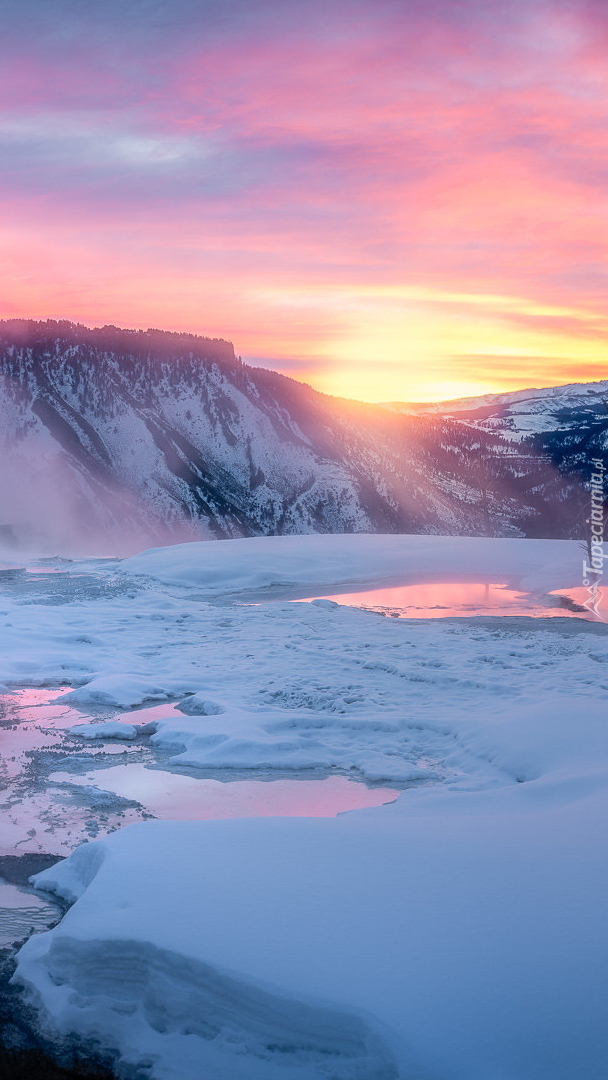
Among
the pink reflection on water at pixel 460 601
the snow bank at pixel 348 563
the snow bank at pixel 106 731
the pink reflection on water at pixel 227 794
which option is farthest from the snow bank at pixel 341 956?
the snow bank at pixel 348 563

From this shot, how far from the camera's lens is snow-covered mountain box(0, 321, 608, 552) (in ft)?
270

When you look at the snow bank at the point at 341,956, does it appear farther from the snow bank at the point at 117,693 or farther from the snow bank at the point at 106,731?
the snow bank at the point at 117,693

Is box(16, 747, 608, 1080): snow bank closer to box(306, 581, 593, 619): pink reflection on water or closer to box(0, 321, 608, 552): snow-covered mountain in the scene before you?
box(306, 581, 593, 619): pink reflection on water

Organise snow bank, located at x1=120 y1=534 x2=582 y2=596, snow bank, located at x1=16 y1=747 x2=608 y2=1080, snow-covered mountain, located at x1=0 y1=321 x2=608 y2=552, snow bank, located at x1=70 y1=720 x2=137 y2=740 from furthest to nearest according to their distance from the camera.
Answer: snow-covered mountain, located at x1=0 y1=321 x2=608 y2=552 < snow bank, located at x1=120 y1=534 x2=582 y2=596 < snow bank, located at x1=70 y1=720 x2=137 y2=740 < snow bank, located at x1=16 y1=747 x2=608 y2=1080

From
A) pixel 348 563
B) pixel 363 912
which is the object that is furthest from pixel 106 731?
pixel 348 563

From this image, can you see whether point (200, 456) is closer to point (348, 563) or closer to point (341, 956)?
point (348, 563)

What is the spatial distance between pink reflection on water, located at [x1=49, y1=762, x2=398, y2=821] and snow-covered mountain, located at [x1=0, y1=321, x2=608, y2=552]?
64918 mm

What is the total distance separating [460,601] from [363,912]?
1221 cm

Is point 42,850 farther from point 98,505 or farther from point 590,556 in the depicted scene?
point 98,505

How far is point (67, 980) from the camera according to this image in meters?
3.50

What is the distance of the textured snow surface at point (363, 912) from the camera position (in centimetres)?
289

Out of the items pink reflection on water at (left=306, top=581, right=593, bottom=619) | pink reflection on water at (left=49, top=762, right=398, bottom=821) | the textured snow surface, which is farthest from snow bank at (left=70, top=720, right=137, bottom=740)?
pink reflection on water at (left=306, top=581, right=593, bottom=619)

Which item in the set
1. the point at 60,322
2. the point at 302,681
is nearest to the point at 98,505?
the point at 60,322

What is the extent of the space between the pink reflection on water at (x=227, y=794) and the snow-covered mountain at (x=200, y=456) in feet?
213
